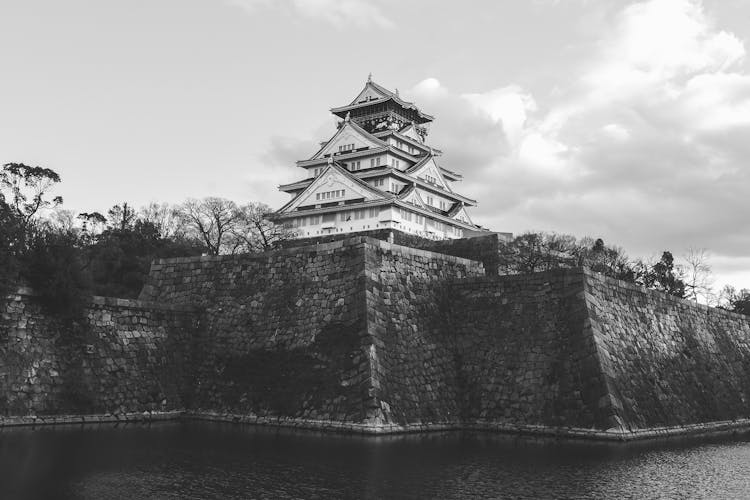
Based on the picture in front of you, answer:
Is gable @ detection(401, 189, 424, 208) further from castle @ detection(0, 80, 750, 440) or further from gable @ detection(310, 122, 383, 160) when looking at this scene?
castle @ detection(0, 80, 750, 440)

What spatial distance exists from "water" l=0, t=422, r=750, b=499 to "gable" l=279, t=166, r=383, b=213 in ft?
128

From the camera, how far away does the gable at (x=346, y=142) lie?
197 feet

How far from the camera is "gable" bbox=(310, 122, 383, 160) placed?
197 feet

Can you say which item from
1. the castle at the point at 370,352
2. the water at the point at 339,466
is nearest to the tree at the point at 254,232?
the castle at the point at 370,352

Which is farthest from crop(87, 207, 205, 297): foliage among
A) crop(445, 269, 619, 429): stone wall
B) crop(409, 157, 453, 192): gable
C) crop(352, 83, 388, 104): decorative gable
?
crop(352, 83, 388, 104): decorative gable

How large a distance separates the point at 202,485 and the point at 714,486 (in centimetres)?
909

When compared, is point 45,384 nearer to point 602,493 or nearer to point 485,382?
point 485,382

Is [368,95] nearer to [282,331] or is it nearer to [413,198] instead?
[413,198]

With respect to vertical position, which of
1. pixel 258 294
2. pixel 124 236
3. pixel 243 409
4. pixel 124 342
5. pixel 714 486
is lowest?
pixel 714 486

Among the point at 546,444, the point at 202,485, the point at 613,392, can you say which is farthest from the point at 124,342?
the point at 613,392

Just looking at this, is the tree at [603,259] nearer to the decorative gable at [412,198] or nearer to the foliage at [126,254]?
the decorative gable at [412,198]

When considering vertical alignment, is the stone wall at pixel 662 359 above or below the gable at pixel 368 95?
below

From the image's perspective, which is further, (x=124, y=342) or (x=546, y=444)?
(x=124, y=342)

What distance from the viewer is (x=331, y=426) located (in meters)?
17.2
